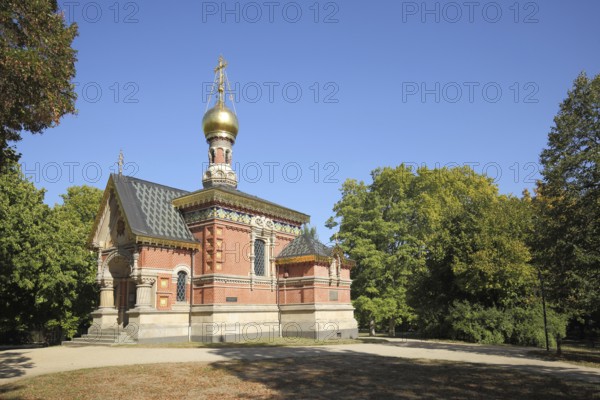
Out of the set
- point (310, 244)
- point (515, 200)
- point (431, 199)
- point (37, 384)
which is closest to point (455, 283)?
point (515, 200)

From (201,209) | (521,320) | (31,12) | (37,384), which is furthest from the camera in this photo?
(201,209)

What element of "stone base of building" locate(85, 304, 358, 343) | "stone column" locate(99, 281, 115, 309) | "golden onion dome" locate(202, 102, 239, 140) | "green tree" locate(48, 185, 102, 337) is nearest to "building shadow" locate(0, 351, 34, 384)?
"stone base of building" locate(85, 304, 358, 343)

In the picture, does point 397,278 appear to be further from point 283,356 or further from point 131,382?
point 131,382

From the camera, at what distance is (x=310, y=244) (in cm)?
2906

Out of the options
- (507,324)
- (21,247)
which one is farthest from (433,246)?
(21,247)

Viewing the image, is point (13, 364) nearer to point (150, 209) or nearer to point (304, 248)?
point (150, 209)

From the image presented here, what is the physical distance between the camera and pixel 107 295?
2591 centimetres

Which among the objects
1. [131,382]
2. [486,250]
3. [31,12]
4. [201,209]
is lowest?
[131,382]

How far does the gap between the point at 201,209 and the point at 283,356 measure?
12.7 meters

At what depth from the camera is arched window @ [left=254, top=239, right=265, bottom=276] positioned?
28.6 metres

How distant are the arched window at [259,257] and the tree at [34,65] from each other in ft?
59.1

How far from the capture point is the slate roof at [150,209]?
2511 centimetres

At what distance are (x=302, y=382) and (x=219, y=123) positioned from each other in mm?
23682

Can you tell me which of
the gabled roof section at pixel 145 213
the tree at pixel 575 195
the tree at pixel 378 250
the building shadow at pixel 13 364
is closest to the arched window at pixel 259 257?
the gabled roof section at pixel 145 213
